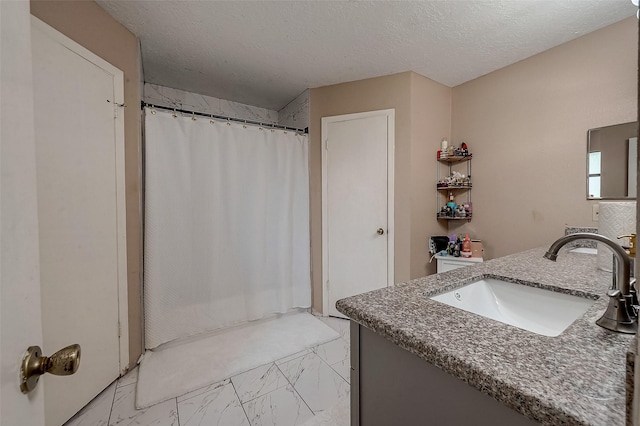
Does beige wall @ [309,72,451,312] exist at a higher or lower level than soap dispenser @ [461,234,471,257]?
higher

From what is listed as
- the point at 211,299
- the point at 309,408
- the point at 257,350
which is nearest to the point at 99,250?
the point at 211,299

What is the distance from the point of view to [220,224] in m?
2.23

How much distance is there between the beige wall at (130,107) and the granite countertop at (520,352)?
166 centimetres

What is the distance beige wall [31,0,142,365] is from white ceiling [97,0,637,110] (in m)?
0.10

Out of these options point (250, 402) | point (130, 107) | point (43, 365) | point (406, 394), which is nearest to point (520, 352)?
point (406, 394)

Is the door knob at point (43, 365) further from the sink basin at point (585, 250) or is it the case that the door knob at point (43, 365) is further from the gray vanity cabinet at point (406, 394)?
the sink basin at point (585, 250)

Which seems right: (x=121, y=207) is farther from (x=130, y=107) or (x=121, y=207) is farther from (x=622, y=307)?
(x=622, y=307)

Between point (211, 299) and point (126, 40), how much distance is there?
200 cm

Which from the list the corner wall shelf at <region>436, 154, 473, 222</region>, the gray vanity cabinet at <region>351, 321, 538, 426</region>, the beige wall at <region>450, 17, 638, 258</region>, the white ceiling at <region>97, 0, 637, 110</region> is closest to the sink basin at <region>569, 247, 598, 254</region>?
the beige wall at <region>450, 17, 638, 258</region>

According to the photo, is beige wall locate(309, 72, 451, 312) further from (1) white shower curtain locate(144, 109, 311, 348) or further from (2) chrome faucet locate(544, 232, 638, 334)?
(2) chrome faucet locate(544, 232, 638, 334)

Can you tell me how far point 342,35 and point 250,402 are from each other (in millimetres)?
2448

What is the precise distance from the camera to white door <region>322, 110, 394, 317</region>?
2.33m

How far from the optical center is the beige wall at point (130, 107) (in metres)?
1.46

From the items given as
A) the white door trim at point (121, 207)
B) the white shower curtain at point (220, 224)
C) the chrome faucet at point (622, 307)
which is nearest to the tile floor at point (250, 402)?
the white door trim at point (121, 207)
